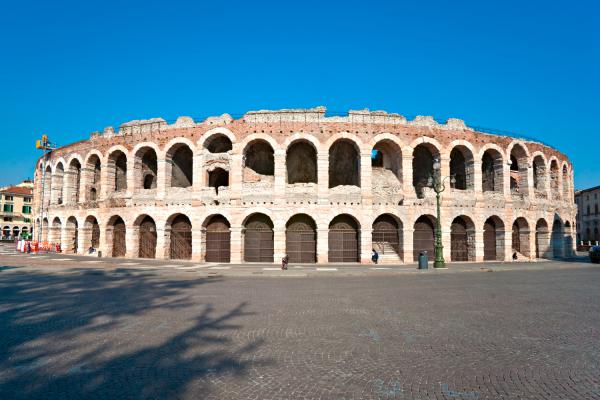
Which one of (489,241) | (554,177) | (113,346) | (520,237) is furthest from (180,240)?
(554,177)

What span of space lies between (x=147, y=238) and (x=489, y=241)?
27.4 m

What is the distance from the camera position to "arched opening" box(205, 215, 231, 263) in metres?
24.0

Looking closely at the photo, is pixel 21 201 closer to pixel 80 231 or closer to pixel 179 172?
pixel 80 231

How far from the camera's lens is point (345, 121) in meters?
23.7

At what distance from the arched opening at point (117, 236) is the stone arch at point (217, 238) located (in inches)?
314

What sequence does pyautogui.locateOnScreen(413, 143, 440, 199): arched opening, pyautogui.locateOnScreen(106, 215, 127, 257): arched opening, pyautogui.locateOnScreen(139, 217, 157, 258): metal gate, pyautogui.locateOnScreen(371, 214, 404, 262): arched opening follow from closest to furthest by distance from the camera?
pyautogui.locateOnScreen(371, 214, 404, 262): arched opening
pyautogui.locateOnScreen(139, 217, 157, 258): metal gate
pyautogui.locateOnScreen(413, 143, 440, 199): arched opening
pyautogui.locateOnScreen(106, 215, 127, 257): arched opening

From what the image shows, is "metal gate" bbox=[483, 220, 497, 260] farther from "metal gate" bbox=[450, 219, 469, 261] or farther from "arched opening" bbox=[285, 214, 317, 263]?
"arched opening" bbox=[285, 214, 317, 263]

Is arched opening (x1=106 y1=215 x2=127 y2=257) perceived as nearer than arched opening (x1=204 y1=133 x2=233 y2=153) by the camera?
No

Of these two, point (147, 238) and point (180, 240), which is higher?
point (147, 238)

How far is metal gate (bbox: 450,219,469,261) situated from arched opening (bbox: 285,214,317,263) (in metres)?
10.9

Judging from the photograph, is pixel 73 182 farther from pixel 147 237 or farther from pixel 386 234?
pixel 386 234

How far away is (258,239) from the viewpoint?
23.7 m

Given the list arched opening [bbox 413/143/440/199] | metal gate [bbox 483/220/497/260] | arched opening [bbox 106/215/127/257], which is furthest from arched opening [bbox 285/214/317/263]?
arched opening [bbox 106/215/127/257]

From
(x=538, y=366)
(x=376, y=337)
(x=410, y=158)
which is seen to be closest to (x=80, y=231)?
(x=410, y=158)
